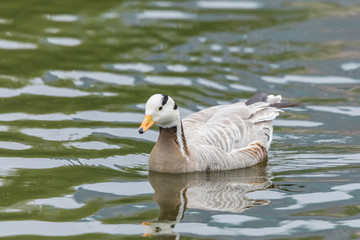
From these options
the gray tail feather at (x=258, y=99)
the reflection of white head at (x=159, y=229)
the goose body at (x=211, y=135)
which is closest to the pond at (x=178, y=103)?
the reflection of white head at (x=159, y=229)

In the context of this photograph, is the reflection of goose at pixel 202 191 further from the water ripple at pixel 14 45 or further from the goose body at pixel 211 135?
the water ripple at pixel 14 45

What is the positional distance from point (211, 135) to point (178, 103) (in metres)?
3.44

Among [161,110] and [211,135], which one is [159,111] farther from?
[211,135]

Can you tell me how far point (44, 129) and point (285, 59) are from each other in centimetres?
788

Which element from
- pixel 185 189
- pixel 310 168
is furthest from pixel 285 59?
pixel 185 189

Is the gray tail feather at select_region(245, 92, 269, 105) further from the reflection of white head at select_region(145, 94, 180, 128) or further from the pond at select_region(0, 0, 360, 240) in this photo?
the reflection of white head at select_region(145, 94, 180, 128)

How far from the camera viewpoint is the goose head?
13.1 meters

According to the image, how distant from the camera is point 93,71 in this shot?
1952 centimetres

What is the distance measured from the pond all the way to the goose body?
0.25 meters

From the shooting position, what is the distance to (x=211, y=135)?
14.3 meters

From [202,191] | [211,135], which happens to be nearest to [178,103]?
[211,135]

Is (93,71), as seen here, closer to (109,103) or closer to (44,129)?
(109,103)

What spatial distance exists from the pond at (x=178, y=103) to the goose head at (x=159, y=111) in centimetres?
103

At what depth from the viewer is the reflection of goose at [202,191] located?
11695mm
